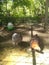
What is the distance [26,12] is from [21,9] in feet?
0.99

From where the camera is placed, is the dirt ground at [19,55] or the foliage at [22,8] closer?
the dirt ground at [19,55]

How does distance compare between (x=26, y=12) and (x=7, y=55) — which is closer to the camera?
(x=7, y=55)

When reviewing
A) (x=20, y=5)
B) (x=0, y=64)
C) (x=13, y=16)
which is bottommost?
(x=0, y=64)

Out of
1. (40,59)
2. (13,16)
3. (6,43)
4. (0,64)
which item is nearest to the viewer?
(0,64)

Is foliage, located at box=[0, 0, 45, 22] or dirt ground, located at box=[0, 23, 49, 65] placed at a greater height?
foliage, located at box=[0, 0, 45, 22]

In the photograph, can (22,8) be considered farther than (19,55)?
Yes

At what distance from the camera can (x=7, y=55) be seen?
179 inches

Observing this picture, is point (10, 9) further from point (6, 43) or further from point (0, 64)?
point (0, 64)

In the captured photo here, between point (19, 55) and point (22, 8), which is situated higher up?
point (22, 8)

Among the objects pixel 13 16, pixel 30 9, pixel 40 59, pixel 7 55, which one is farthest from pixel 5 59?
pixel 30 9

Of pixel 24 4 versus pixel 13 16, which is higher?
pixel 24 4

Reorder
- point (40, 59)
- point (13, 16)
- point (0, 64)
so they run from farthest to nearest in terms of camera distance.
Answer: point (13, 16)
point (40, 59)
point (0, 64)

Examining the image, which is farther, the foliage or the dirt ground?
the foliage

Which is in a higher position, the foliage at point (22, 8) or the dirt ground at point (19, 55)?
the foliage at point (22, 8)
